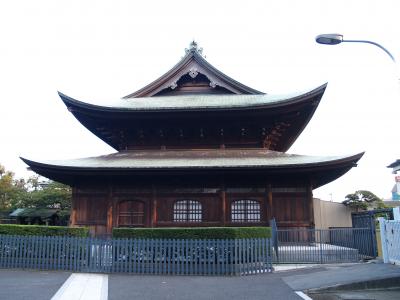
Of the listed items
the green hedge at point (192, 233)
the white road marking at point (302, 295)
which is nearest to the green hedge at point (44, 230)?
the green hedge at point (192, 233)

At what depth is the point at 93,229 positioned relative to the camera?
2019 cm

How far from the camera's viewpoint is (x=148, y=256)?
1448 centimetres

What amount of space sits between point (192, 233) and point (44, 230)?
6.55 meters

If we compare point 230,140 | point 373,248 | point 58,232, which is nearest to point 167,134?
point 230,140

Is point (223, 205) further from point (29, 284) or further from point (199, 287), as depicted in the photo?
point (29, 284)

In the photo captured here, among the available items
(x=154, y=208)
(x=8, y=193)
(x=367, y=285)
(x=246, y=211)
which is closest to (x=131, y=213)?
(x=154, y=208)

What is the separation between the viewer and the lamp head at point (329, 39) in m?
10.6

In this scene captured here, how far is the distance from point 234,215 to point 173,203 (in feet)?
11.1

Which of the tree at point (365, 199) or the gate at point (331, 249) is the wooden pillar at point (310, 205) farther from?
the tree at point (365, 199)

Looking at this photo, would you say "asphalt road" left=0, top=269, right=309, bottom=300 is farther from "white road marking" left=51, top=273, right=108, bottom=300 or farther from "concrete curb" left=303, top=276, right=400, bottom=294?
"concrete curb" left=303, top=276, right=400, bottom=294

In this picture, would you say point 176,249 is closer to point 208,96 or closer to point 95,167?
point 95,167

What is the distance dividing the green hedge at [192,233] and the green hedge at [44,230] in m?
1.66

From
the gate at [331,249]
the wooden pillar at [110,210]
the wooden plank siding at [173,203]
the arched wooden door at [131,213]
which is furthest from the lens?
the arched wooden door at [131,213]

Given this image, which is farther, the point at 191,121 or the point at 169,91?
the point at 169,91
